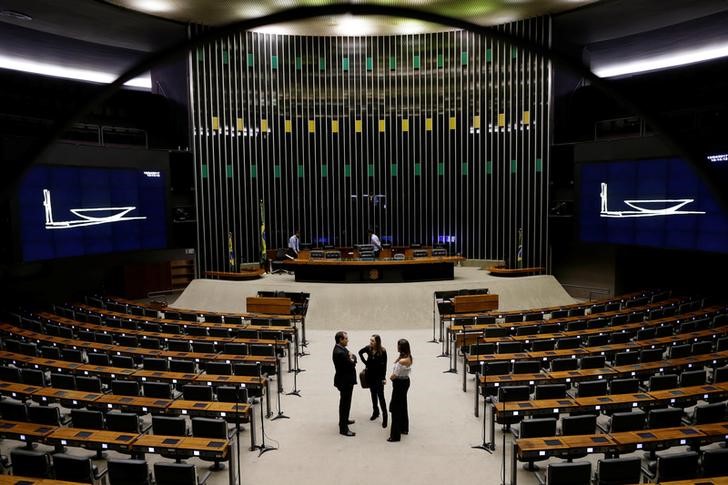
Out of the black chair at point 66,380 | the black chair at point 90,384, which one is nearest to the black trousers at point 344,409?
the black chair at point 90,384

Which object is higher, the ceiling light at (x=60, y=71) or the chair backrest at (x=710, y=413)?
the ceiling light at (x=60, y=71)

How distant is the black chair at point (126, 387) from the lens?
793 cm

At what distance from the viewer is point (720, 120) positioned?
15.4 metres

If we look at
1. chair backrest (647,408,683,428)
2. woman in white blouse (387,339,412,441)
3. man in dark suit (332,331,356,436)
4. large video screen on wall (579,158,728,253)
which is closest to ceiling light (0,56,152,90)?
man in dark suit (332,331,356,436)

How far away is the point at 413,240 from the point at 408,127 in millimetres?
4977

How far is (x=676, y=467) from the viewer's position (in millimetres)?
5613

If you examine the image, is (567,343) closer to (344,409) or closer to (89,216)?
(344,409)

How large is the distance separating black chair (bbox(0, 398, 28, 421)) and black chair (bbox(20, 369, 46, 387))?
48.3 inches

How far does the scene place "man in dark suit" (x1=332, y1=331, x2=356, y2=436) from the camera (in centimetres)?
743

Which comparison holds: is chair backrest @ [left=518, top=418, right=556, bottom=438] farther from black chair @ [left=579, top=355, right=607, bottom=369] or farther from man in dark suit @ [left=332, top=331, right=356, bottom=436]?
black chair @ [left=579, top=355, right=607, bottom=369]

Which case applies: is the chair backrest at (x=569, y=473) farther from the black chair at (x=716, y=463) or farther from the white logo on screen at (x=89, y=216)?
Answer: the white logo on screen at (x=89, y=216)

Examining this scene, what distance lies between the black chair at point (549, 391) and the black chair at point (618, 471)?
1.95 m

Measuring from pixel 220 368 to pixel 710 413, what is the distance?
734 centimetres

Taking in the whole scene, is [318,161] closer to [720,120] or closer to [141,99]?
[141,99]
